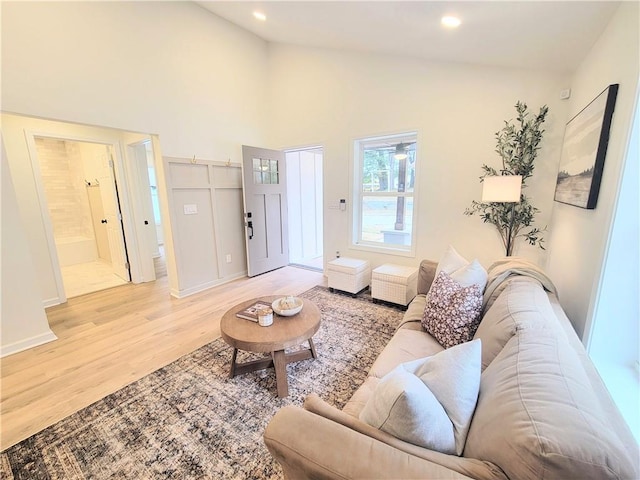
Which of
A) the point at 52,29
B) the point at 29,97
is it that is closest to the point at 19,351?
the point at 29,97

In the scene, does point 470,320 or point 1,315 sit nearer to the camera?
point 470,320

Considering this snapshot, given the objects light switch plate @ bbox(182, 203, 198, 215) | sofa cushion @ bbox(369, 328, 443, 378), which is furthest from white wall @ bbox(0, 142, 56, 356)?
sofa cushion @ bbox(369, 328, 443, 378)

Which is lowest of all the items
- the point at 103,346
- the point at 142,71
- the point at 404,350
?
the point at 103,346

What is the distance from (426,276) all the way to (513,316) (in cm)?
119

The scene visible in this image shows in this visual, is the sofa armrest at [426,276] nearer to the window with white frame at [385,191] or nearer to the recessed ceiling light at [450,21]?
the window with white frame at [385,191]

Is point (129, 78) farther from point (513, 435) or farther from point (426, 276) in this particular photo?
point (513, 435)

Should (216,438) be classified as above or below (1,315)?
below

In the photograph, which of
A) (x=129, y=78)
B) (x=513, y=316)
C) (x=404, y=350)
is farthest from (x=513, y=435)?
(x=129, y=78)

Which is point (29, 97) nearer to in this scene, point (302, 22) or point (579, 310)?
point (302, 22)

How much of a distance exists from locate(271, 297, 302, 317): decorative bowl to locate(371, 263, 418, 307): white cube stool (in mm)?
1377

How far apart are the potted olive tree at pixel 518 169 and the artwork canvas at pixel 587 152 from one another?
0.30 metres

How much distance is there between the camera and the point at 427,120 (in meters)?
3.20

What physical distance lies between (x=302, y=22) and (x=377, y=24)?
0.96 meters

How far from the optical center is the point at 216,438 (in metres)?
1.60
